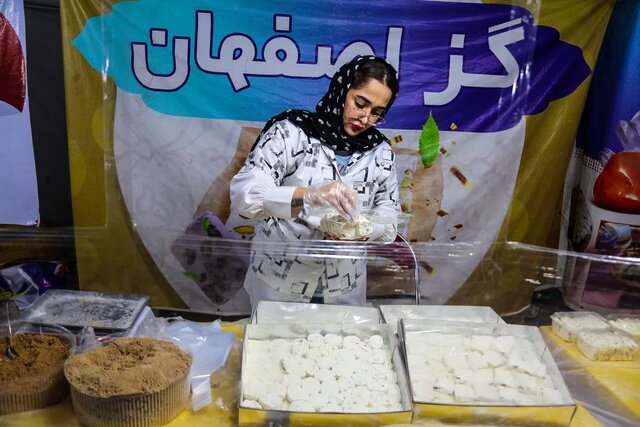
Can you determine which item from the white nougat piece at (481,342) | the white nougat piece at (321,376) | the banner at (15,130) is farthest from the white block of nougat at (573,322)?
the banner at (15,130)

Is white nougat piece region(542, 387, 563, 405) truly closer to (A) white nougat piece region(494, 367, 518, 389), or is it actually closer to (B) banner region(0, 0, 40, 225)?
(A) white nougat piece region(494, 367, 518, 389)

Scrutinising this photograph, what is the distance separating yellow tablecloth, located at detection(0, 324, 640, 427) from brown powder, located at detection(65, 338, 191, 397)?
10 centimetres

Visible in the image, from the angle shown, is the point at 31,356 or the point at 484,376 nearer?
the point at 31,356

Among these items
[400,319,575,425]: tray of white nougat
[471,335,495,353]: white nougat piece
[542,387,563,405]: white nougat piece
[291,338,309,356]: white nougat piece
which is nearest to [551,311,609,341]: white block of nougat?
[400,319,575,425]: tray of white nougat

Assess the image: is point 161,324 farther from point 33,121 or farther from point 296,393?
point 33,121

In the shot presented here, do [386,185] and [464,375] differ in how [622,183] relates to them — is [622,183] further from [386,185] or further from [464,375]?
[464,375]

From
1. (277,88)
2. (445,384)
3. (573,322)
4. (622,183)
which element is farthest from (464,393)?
(622,183)

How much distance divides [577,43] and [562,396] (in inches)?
88.2

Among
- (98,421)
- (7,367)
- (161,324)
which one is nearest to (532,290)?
(161,324)

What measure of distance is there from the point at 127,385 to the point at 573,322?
55.5 inches

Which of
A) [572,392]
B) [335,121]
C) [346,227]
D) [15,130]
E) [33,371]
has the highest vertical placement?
[335,121]

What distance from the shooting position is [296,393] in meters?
1.29

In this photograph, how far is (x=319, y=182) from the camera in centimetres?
211

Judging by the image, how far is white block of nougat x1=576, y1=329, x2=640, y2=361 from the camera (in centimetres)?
160
